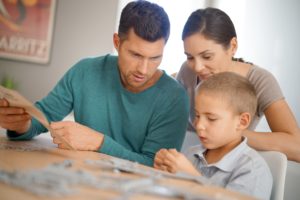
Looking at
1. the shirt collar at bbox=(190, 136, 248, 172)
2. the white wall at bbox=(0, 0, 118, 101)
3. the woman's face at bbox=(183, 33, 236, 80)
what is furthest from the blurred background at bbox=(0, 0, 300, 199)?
the shirt collar at bbox=(190, 136, 248, 172)

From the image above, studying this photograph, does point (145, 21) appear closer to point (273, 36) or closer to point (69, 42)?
point (273, 36)

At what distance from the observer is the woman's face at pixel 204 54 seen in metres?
1.55

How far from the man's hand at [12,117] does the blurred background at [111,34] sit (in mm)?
2354

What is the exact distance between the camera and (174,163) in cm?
102

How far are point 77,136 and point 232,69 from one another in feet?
2.66

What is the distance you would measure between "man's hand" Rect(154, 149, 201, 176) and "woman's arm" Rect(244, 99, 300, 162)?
1.76 feet

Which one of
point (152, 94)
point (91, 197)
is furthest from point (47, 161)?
point (152, 94)

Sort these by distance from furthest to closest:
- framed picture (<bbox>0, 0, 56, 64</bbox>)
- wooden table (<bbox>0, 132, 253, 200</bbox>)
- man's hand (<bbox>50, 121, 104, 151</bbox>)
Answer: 1. framed picture (<bbox>0, 0, 56, 64</bbox>)
2. man's hand (<bbox>50, 121, 104, 151</bbox>)
3. wooden table (<bbox>0, 132, 253, 200</bbox>)

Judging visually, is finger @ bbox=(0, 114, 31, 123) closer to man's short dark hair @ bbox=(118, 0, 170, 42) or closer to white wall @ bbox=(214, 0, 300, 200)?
man's short dark hair @ bbox=(118, 0, 170, 42)

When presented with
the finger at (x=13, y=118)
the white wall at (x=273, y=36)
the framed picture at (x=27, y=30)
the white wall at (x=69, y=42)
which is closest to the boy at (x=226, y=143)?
the finger at (x=13, y=118)

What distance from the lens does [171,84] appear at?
5.05 ft

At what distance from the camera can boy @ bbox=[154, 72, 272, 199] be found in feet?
3.48

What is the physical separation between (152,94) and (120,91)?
14cm

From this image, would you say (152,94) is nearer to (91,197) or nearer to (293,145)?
(293,145)
